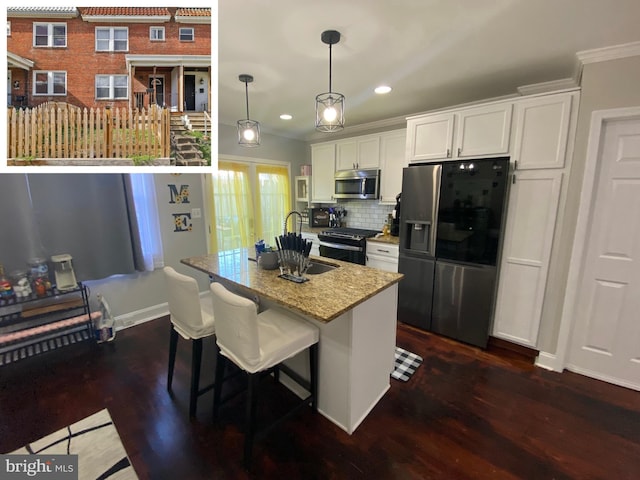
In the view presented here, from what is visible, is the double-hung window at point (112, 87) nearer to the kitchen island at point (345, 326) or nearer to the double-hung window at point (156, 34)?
the double-hung window at point (156, 34)

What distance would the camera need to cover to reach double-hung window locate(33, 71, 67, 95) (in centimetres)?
81

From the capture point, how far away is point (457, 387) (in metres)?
2.03

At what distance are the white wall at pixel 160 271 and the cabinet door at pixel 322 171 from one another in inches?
67.6

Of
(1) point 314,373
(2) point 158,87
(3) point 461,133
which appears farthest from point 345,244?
(2) point 158,87

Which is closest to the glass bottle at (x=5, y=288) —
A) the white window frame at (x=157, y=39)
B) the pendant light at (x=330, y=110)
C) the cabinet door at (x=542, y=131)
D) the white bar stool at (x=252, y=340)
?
the white bar stool at (x=252, y=340)

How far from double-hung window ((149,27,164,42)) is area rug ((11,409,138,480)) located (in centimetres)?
200

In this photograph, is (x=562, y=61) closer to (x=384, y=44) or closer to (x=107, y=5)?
(x=384, y=44)

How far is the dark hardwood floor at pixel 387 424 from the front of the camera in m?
1.44

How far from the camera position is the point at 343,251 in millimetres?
3518

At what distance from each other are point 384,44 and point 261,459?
2.63m

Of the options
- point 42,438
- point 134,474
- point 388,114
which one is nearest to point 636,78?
→ point 388,114

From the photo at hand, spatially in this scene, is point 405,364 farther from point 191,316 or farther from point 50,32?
point 50,32

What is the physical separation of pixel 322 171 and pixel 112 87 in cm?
343

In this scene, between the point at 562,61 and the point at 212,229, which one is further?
the point at 212,229
